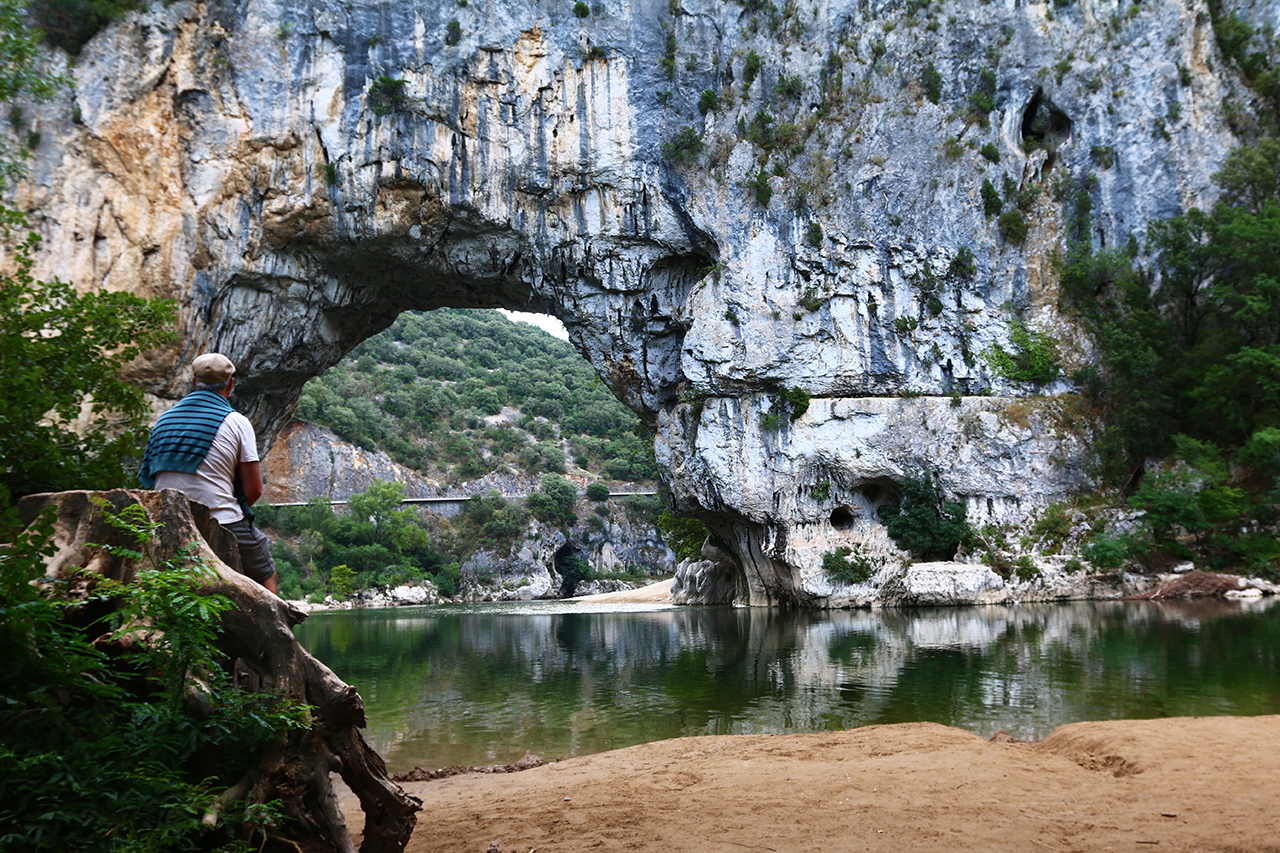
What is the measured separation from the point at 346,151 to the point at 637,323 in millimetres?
10611

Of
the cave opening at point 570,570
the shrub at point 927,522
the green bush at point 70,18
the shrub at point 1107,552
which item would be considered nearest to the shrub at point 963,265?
the shrub at point 927,522

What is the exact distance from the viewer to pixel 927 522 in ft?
81.8

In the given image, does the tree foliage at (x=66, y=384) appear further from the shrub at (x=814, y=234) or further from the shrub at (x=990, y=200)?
the shrub at (x=990, y=200)

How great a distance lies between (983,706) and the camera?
25.2 feet

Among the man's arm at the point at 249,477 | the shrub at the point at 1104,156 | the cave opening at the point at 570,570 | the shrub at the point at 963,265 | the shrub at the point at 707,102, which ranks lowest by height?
the cave opening at the point at 570,570

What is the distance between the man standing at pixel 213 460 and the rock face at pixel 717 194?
2067 centimetres

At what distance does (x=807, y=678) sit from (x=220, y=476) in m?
8.66

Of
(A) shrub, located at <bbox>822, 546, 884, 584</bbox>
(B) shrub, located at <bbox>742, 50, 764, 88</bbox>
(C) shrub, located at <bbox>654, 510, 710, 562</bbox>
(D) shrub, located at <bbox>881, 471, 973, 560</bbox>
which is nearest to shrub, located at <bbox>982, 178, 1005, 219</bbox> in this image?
(B) shrub, located at <bbox>742, 50, 764, 88</bbox>

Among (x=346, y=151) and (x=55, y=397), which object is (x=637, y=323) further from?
(x=55, y=397)

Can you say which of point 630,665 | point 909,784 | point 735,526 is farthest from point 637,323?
point 909,784

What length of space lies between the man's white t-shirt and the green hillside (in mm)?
58085

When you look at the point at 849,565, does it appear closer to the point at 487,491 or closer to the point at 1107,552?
the point at 1107,552

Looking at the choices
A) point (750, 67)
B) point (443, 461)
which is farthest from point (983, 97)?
point (443, 461)

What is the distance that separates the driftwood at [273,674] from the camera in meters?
2.74
